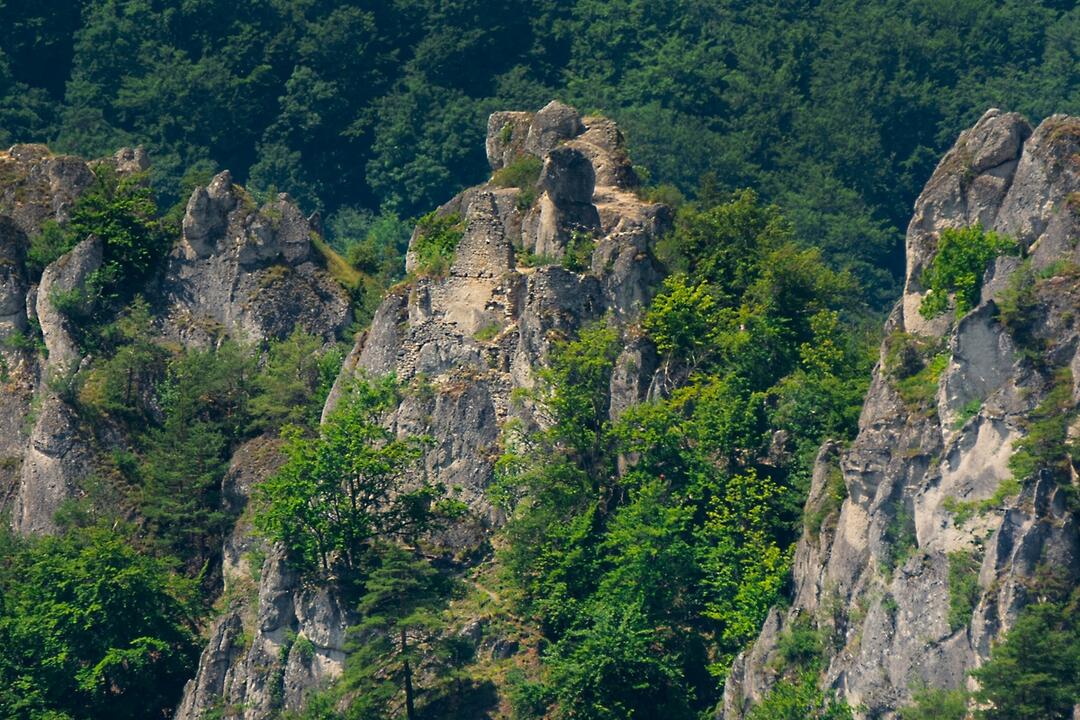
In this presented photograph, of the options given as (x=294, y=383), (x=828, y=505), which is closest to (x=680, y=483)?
(x=828, y=505)

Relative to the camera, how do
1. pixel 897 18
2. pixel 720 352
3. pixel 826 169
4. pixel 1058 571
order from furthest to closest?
pixel 897 18, pixel 826 169, pixel 720 352, pixel 1058 571

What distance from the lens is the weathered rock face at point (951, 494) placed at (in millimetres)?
55781

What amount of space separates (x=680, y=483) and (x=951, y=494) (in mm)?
8872

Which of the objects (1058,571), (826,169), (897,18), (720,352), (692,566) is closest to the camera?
(1058,571)

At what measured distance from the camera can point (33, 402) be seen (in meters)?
74.0

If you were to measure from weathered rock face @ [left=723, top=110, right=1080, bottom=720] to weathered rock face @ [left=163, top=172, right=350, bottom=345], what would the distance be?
17.5 metres

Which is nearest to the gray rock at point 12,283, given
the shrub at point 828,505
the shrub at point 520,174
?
the shrub at point 520,174

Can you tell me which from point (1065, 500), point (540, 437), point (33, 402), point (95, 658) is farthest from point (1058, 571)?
point (33, 402)

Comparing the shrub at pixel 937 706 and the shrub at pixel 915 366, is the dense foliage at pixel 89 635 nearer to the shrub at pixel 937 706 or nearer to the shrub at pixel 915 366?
the shrub at pixel 915 366

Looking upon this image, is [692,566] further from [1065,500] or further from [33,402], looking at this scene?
[33,402]

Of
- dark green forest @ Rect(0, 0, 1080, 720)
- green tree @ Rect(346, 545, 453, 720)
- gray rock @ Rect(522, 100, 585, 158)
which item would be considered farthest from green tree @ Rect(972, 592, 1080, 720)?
gray rock @ Rect(522, 100, 585, 158)

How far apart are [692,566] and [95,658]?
12.6 m

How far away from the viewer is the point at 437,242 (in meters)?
70.8

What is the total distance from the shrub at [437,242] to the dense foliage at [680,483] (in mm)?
4088
